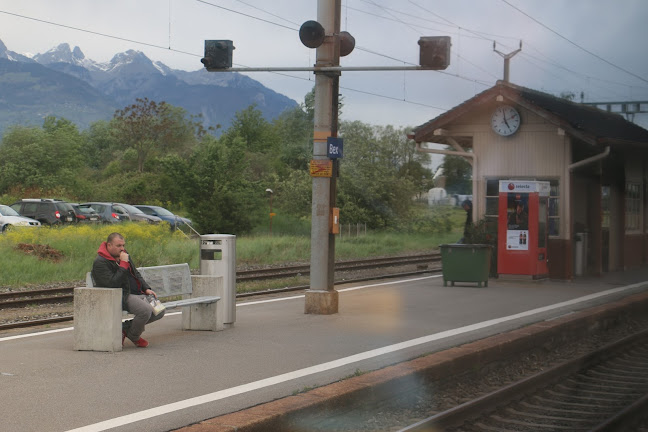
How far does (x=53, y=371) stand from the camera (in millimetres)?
8102

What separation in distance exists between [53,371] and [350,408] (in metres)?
2.85

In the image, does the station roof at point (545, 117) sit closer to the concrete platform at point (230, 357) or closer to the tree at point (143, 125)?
the concrete platform at point (230, 357)

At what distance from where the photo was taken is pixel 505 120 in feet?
64.0

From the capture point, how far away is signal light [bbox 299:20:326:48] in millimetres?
12461

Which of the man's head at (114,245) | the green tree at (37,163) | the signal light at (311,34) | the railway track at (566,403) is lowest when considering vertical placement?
the railway track at (566,403)

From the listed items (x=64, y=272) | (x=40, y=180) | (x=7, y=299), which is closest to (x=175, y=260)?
(x=64, y=272)

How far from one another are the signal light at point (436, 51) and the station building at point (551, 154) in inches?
272

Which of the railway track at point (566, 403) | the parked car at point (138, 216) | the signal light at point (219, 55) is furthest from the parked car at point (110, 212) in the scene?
the railway track at point (566, 403)

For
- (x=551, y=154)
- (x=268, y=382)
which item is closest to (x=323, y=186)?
(x=268, y=382)

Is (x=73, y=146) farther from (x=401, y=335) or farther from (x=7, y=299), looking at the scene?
(x=401, y=335)

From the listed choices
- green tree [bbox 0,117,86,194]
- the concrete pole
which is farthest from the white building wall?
green tree [bbox 0,117,86,194]

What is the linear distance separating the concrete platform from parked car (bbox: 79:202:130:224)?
24778mm

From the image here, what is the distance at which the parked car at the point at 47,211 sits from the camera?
37500mm

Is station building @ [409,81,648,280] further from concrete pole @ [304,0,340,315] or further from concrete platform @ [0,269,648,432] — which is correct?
concrete pole @ [304,0,340,315]
